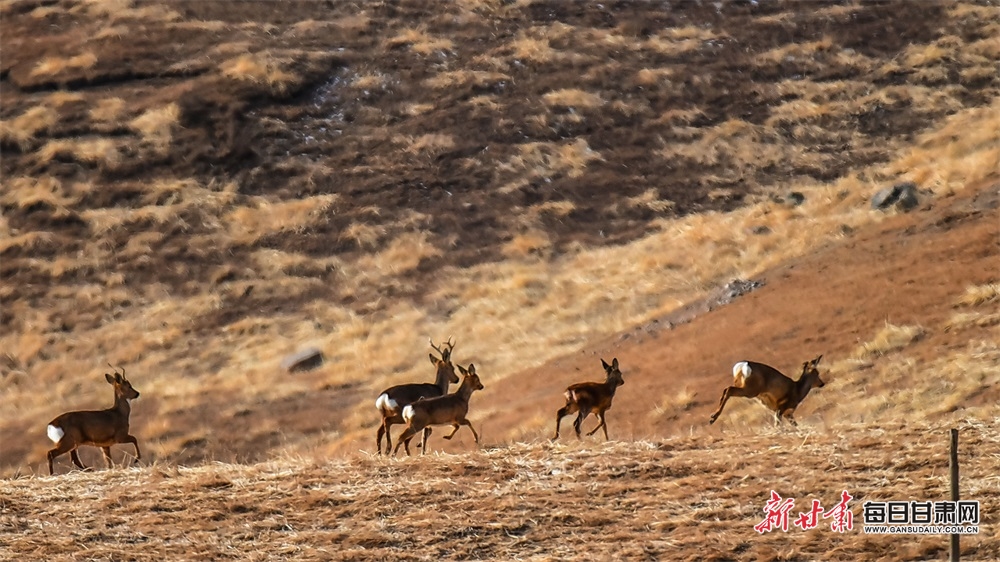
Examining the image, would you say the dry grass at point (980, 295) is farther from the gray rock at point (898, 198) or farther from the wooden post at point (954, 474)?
the wooden post at point (954, 474)

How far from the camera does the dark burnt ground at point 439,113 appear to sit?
37.4m

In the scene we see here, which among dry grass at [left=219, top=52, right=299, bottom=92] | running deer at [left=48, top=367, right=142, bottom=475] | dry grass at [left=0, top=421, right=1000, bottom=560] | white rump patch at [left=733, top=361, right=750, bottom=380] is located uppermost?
dry grass at [left=219, top=52, right=299, bottom=92]

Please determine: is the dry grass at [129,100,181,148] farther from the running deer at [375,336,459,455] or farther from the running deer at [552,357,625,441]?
the running deer at [552,357,625,441]

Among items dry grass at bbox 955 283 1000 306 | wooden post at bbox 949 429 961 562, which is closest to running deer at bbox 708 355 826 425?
dry grass at bbox 955 283 1000 306

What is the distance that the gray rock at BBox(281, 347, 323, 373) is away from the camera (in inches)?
1172

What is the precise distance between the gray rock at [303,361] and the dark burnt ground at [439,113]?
11.5 ft

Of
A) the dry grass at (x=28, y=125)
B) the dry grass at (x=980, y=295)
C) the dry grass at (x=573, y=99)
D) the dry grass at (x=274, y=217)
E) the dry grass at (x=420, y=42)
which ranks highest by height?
the dry grass at (x=420, y=42)

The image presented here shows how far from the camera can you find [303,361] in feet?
98.2

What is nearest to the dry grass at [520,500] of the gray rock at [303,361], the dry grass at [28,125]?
the gray rock at [303,361]

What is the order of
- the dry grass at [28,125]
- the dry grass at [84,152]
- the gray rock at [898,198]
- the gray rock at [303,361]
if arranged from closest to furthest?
the gray rock at [303,361] < the gray rock at [898,198] < the dry grass at [84,152] < the dry grass at [28,125]

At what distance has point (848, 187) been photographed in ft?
115

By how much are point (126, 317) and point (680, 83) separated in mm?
20402

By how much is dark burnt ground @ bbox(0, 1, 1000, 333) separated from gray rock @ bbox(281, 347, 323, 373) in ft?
11.5

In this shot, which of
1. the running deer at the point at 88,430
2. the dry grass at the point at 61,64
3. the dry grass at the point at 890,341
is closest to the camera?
the running deer at the point at 88,430
